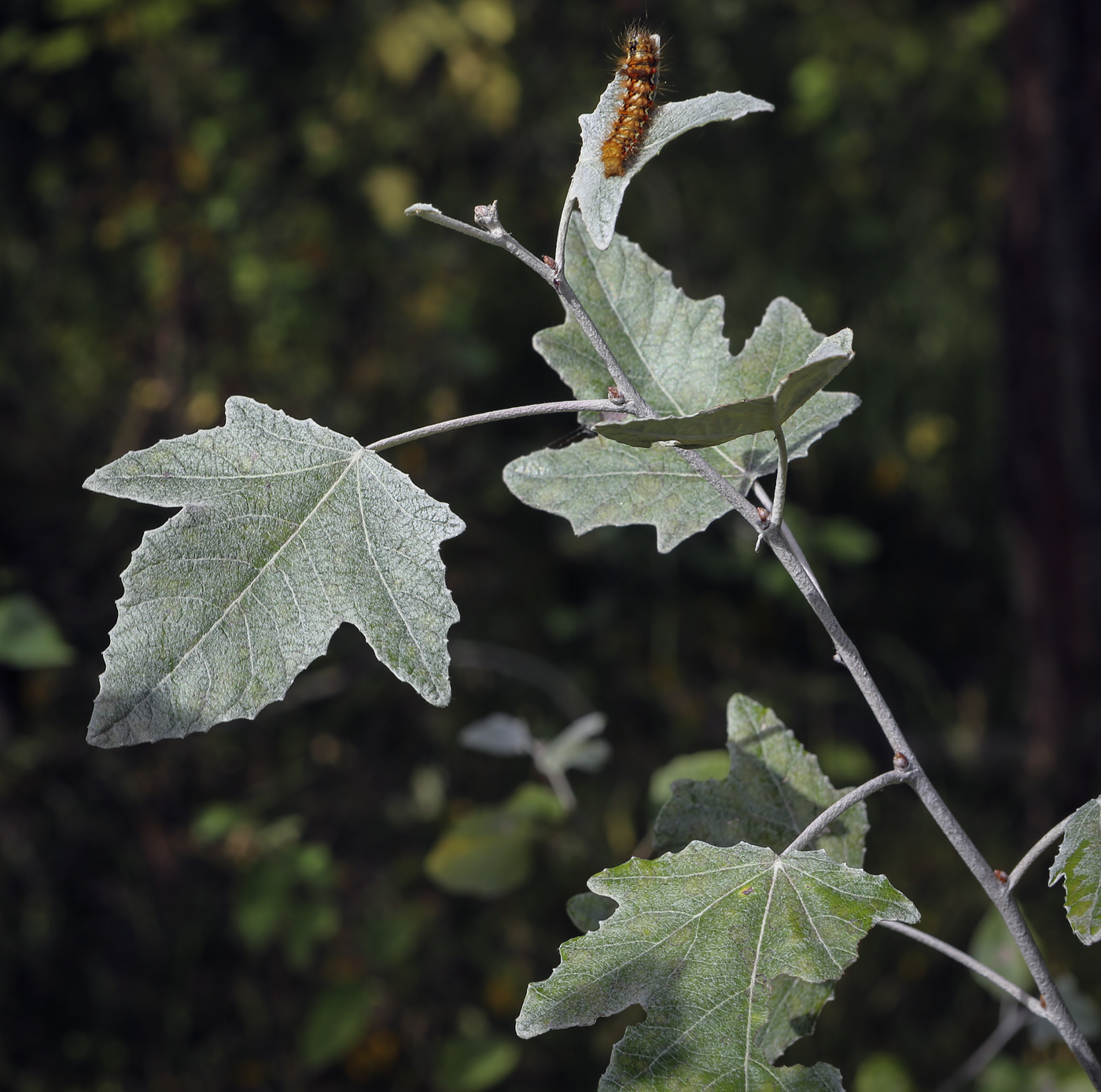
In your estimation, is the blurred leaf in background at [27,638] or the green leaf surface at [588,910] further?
the blurred leaf in background at [27,638]

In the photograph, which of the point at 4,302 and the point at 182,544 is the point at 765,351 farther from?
the point at 4,302

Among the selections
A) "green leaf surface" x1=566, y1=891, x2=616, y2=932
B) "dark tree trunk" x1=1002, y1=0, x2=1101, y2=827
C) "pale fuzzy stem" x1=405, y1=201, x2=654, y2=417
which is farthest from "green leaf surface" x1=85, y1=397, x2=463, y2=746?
"dark tree trunk" x1=1002, y1=0, x2=1101, y2=827

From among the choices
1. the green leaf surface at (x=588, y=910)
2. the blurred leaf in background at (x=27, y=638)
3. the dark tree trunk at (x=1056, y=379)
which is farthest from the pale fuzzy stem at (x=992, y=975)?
the dark tree trunk at (x=1056, y=379)

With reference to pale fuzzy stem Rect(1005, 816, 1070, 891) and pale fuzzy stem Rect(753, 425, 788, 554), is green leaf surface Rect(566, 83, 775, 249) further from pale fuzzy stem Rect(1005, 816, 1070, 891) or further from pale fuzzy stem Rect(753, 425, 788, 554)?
pale fuzzy stem Rect(1005, 816, 1070, 891)

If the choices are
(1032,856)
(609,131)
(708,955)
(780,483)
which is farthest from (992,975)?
(609,131)

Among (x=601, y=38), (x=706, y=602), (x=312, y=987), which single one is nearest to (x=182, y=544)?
(x=312, y=987)

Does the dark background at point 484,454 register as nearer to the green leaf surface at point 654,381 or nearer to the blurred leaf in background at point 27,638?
the blurred leaf in background at point 27,638
